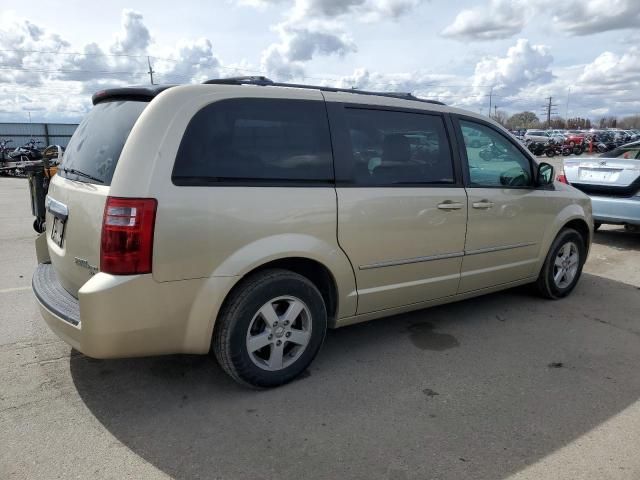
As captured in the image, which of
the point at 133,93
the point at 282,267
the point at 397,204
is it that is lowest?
the point at 282,267

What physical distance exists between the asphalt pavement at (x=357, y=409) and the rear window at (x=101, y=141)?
1.32 metres

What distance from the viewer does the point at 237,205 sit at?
2.85 meters

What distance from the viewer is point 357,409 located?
301 centimetres

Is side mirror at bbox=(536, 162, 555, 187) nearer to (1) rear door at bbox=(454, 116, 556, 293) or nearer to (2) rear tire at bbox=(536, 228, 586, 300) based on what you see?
(1) rear door at bbox=(454, 116, 556, 293)

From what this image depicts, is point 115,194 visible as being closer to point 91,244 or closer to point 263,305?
point 91,244

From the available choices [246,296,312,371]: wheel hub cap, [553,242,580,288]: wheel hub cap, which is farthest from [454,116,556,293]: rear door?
[246,296,312,371]: wheel hub cap

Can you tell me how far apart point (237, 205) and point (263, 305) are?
0.63m

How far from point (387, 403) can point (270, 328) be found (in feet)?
2.75

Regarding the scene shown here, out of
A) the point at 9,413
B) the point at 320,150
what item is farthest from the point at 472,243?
the point at 9,413

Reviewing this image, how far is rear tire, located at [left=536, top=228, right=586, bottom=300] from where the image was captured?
497 cm

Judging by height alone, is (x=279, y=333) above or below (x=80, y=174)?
below

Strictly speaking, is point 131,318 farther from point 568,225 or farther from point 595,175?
point 595,175

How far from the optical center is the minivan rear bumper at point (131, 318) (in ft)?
8.61

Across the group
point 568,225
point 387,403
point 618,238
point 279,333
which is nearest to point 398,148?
point 279,333
